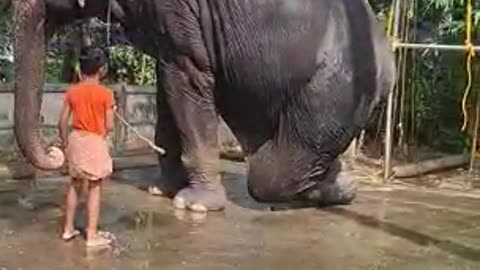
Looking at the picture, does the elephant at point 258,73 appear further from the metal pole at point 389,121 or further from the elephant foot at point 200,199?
the metal pole at point 389,121

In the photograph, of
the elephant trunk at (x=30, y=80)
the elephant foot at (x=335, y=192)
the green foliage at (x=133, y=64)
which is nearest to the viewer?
the elephant trunk at (x=30, y=80)

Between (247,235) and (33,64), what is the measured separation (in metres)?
1.68

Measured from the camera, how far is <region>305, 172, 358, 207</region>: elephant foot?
752 cm

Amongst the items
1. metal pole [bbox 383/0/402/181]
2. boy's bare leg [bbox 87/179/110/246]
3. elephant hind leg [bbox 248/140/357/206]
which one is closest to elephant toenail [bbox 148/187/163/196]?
elephant hind leg [bbox 248/140/357/206]

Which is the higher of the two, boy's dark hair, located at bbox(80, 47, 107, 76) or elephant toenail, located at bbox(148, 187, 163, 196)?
boy's dark hair, located at bbox(80, 47, 107, 76)


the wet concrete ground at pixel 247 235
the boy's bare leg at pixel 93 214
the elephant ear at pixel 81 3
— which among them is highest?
the elephant ear at pixel 81 3

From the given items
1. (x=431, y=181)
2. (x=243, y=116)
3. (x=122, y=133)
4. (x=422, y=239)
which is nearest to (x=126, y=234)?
(x=243, y=116)

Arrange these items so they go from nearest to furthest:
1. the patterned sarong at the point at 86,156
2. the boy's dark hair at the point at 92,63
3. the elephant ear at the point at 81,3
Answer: the patterned sarong at the point at 86,156, the boy's dark hair at the point at 92,63, the elephant ear at the point at 81,3

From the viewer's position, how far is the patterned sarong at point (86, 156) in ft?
19.2

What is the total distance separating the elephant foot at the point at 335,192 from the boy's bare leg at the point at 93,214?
6.24ft

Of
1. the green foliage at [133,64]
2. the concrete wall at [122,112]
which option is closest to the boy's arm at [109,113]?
the concrete wall at [122,112]

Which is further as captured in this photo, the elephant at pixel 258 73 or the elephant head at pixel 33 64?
the elephant at pixel 258 73

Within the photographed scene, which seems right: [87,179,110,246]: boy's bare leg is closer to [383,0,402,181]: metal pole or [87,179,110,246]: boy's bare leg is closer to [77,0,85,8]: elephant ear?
[77,0,85,8]: elephant ear

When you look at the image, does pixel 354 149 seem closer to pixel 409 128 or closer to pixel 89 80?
pixel 409 128
